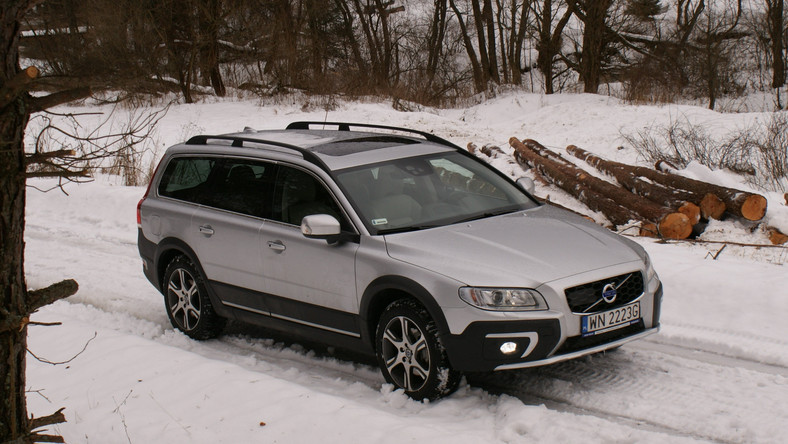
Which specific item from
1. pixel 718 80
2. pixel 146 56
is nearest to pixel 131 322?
pixel 146 56

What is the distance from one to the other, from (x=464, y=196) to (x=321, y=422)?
2.17 m

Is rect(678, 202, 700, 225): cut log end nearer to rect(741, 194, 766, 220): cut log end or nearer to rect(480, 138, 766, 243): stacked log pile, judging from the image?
rect(480, 138, 766, 243): stacked log pile

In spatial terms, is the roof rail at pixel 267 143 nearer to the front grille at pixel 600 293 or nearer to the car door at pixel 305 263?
the car door at pixel 305 263

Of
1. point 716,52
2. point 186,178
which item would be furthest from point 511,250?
point 716,52

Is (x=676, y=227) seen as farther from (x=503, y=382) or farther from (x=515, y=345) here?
(x=515, y=345)

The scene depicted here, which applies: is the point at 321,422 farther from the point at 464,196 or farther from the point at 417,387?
the point at 464,196

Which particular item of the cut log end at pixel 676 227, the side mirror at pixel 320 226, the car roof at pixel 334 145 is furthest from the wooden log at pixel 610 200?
the side mirror at pixel 320 226

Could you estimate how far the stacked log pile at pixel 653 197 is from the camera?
403 inches

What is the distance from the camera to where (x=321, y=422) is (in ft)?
16.1

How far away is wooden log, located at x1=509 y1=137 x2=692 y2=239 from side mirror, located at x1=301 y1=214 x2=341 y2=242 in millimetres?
6013

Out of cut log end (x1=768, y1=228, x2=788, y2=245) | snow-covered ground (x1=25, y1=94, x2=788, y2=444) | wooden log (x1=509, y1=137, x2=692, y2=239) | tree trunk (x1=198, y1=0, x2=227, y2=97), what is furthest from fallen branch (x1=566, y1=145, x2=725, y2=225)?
tree trunk (x1=198, y1=0, x2=227, y2=97)

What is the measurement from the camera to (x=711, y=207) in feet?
34.2

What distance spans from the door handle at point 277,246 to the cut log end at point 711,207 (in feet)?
21.0

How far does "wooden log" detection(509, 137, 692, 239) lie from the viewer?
33.7ft
